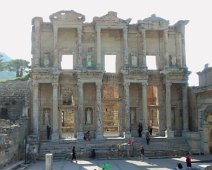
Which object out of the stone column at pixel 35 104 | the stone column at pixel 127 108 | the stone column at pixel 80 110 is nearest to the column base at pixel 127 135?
the stone column at pixel 127 108

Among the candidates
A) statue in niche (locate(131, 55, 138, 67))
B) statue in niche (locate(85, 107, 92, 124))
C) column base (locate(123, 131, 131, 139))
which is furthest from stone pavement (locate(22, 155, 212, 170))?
statue in niche (locate(131, 55, 138, 67))

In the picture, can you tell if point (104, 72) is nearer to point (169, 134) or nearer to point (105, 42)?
point (105, 42)

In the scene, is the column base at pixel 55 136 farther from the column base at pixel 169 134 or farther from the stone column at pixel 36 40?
the column base at pixel 169 134

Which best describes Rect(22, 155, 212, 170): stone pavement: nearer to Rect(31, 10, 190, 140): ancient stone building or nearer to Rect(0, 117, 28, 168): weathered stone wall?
Rect(0, 117, 28, 168): weathered stone wall

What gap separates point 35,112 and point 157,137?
10.1 meters

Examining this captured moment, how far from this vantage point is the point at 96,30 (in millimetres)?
30391

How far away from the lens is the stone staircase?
85.0ft

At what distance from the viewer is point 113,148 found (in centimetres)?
2642

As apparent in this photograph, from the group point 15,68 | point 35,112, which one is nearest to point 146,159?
point 35,112

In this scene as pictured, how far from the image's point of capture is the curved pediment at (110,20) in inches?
1193

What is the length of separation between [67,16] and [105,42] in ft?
13.0

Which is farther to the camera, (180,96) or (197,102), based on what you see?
(180,96)

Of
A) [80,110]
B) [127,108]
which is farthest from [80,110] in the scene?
[127,108]

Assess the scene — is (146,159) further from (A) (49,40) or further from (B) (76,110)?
(A) (49,40)
